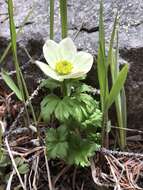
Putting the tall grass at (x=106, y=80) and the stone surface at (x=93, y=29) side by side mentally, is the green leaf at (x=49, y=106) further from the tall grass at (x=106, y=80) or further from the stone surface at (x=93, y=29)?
the stone surface at (x=93, y=29)

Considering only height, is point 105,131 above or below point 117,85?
below

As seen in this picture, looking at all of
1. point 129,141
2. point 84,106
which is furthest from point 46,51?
point 129,141

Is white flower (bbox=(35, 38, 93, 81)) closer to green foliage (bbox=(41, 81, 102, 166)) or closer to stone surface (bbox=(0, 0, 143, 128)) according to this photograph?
green foliage (bbox=(41, 81, 102, 166))

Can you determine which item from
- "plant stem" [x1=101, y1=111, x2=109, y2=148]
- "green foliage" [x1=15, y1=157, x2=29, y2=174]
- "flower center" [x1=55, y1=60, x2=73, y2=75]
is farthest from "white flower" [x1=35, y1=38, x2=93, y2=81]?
"green foliage" [x1=15, y1=157, x2=29, y2=174]

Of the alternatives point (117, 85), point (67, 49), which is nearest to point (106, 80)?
point (117, 85)

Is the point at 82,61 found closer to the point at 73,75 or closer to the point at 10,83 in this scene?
the point at 73,75

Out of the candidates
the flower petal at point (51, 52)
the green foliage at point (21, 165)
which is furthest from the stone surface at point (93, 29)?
the green foliage at point (21, 165)
